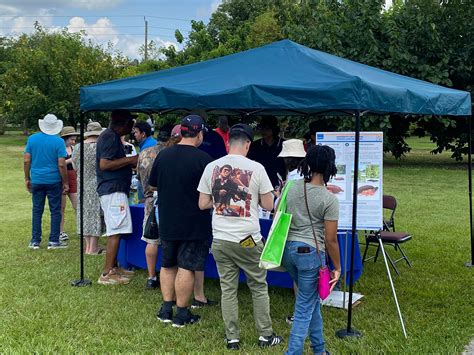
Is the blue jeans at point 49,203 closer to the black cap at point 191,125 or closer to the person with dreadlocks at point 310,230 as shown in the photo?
the black cap at point 191,125

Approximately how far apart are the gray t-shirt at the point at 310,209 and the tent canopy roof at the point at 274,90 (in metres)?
0.88

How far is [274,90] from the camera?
14.6ft

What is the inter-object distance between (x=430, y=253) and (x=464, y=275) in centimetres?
102

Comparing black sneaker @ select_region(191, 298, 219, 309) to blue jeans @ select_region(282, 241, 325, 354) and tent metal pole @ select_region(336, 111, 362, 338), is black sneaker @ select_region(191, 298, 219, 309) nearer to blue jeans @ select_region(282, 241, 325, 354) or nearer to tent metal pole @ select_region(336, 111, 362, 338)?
tent metal pole @ select_region(336, 111, 362, 338)

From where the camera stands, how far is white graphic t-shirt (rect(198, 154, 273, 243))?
394 cm

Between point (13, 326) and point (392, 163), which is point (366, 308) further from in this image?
point (392, 163)

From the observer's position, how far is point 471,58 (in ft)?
57.8

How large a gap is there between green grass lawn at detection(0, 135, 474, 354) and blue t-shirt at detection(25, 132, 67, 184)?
1032 millimetres

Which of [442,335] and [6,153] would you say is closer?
[442,335]

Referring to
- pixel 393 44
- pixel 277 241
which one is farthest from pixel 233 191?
pixel 393 44

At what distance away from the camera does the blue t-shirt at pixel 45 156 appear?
736 centimetres

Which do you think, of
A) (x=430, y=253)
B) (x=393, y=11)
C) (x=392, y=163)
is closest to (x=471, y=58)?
(x=393, y=11)

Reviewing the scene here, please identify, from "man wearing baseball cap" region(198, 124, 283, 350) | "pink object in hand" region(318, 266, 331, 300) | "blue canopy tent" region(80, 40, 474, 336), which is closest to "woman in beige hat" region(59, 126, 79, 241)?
"blue canopy tent" region(80, 40, 474, 336)

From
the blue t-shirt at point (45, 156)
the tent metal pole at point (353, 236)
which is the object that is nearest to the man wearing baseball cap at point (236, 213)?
the tent metal pole at point (353, 236)
